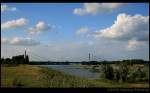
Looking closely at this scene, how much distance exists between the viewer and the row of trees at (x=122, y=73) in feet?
64.3

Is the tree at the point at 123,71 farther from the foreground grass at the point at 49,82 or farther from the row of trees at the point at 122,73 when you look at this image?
the foreground grass at the point at 49,82

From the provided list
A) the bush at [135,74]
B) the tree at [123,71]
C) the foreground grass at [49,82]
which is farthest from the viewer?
the tree at [123,71]

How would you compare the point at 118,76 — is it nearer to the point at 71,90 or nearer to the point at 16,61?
the point at 16,61

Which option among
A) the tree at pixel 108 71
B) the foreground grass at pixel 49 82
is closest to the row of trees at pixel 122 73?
the tree at pixel 108 71

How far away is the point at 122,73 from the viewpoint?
69.8 feet

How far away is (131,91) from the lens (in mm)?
3217

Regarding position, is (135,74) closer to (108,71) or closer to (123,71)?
(123,71)

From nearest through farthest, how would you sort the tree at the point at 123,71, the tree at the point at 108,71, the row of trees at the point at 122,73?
1. the row of trees at the point at 122,73
2. the tree at the point at 123,71
3. the tree at the point at 108,71

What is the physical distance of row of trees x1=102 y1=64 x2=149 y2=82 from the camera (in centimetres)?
1959

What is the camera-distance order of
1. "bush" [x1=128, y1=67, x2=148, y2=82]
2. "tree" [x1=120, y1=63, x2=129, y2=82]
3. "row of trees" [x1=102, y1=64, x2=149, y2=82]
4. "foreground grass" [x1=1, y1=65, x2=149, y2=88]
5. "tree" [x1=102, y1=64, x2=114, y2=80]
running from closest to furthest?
"foreground grass" [x1=1, y1=65, x2=149, y2=88] → "bush" [x1=128, y1=67, x2=148, y2=82] → "row of trees" [x1=102, y1=64, x2=149, y2=82] → "tree" [x1=120, y1=63, x2=129, y2=82] → "tree" [x1=102, y1=64, x2=114, y2=80]

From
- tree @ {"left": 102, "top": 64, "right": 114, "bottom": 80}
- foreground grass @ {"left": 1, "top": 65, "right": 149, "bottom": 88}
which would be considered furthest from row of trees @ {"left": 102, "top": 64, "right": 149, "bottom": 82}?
foreground grass @ {"left": 1, "top": 65, "right": 149, "bottom": 88}

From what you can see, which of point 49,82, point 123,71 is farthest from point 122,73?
point 49,82

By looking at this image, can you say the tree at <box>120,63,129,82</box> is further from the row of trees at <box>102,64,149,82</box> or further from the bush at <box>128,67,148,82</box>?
the bush at <box>128,67,148,82</box>

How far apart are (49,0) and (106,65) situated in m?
20.3
